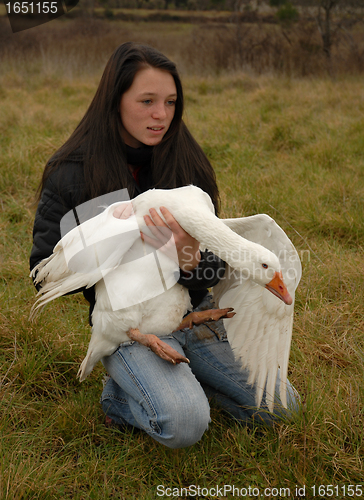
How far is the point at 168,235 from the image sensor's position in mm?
2217

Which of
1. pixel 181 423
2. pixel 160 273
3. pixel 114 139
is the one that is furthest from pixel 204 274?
pixel 114 139

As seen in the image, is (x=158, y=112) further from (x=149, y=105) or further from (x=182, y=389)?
(x=182, y=389)

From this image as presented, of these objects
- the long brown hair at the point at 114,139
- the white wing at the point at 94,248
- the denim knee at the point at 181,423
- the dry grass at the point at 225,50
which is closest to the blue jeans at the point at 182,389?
the denim knee at the point at 181,423

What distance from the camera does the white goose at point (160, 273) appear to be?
2107mm

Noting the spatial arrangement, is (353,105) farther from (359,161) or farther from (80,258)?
(80,258)

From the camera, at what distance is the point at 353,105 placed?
8188mm

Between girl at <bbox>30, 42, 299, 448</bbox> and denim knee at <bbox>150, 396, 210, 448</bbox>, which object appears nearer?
denim knee at <bbox>150, 396, 210, 448</bbox>

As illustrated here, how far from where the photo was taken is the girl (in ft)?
7.32

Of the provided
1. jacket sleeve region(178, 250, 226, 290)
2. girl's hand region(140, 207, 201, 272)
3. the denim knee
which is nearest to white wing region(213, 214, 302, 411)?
jacket sleeve region(178, 250, 226, 290)

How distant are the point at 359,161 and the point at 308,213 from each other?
1812 mm

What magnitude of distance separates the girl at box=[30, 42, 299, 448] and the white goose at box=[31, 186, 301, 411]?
95mm

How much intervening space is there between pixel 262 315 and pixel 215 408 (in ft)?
2.00

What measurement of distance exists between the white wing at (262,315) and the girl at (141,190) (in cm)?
10

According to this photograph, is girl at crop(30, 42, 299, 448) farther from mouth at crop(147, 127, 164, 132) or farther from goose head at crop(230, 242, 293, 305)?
goose head at crop(230, 242, 293, 305)
